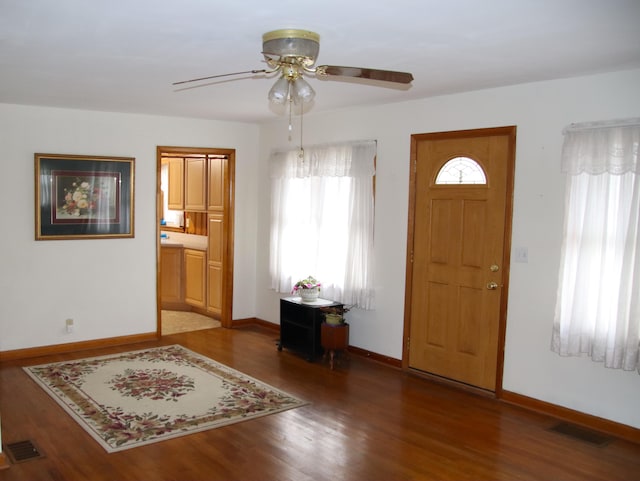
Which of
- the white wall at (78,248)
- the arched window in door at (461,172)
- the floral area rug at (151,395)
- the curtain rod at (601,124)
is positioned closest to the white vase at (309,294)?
the floral area rug at (151,395)

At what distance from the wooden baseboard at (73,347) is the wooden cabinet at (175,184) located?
2221mm

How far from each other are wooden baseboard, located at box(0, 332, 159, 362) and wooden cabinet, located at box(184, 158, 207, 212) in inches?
78.3

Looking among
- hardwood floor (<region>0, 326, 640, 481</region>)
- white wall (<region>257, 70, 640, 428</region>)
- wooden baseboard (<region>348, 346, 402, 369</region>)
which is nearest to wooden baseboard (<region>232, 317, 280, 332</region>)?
wooden baseboard (<region>348, 346, 402, 369</region>)

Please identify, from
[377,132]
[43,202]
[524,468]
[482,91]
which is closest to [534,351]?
[524,468]

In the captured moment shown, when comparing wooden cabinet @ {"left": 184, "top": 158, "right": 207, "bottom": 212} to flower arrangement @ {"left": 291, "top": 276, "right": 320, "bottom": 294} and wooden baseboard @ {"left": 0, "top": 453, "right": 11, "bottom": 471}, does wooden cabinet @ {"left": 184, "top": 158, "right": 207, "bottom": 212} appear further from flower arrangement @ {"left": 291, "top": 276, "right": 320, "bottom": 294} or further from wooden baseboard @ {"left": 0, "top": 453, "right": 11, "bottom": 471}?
wooden baseboard @ {"left": 0, "top": 453, "right": 11, "bottom": 471}

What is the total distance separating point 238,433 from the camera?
12.4 ft

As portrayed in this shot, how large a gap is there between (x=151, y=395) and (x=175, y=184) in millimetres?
4060

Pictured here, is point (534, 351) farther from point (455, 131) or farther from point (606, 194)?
point (455, 131)

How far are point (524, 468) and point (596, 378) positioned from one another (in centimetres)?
100

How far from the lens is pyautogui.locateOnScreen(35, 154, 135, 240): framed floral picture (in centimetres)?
555

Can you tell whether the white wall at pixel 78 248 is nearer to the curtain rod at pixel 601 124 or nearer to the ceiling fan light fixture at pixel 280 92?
the ceiling fan light fixture at pixel 280 92

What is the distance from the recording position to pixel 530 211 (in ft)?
14.0

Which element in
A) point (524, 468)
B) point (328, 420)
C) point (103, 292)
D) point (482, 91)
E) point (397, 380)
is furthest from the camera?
point (103, 292)

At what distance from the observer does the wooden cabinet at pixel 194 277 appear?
7.53 meters
